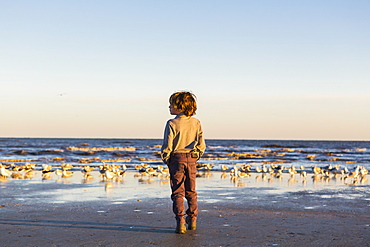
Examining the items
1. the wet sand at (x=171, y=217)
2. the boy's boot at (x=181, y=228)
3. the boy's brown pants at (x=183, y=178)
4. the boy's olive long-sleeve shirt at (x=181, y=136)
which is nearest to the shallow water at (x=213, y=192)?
the wet sand at (x=171, y=217)

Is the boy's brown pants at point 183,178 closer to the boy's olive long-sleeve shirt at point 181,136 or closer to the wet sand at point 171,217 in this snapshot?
the boy's olive long-sleeve shirt at point 181,136

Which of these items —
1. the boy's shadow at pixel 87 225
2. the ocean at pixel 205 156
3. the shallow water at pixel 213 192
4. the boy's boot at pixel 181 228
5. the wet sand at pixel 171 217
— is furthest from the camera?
the ocean at pixel 205 156

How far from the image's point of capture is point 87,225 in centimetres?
557

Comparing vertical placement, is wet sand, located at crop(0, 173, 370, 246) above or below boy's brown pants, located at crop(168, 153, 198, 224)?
below

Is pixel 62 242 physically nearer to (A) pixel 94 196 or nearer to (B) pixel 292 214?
(B) pixel 292 214

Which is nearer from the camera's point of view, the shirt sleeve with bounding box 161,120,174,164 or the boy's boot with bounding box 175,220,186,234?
the boy's boot with bounding box 175,220,186,234

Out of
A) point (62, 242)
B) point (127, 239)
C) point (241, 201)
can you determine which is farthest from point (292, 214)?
point (62, 242)

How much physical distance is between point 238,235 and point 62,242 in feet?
6.05

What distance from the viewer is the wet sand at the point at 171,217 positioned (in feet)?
15.7

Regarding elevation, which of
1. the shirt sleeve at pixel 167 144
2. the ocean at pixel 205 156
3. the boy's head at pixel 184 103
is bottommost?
the ocean at pixel 205 156

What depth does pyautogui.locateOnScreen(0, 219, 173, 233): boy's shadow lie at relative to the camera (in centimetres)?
532

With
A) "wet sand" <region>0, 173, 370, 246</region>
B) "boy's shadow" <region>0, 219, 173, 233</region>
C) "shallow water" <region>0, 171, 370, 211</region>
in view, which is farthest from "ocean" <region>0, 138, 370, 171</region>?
"boy's shadow" <region>0, 219, 173, 233</region>

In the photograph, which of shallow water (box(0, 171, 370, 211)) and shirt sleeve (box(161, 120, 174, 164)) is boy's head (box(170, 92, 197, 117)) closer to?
shirt sleeve (box(161, 120, 174, 164))

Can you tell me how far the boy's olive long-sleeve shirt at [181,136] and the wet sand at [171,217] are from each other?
0.93 metres
